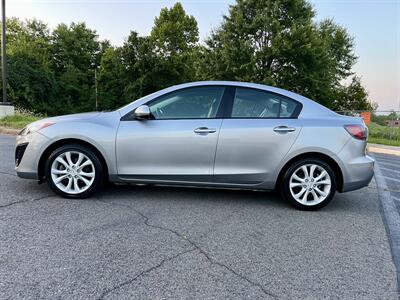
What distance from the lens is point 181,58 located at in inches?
1532

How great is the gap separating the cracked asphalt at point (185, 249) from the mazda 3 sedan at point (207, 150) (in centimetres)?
30

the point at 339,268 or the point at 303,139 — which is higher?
the point at 303,139

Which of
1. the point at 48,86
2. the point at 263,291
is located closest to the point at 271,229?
the point at 263,291

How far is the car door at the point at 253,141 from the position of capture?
4.07m

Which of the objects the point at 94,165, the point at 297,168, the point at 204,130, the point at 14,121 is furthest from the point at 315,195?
the point at 14,121

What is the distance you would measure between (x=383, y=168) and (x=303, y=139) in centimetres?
543

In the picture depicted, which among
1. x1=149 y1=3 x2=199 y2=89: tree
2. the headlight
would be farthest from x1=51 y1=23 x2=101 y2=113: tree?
the headlight

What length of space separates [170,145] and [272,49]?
2263 cm

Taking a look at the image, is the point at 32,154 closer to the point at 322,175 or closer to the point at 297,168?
the point at 297,168

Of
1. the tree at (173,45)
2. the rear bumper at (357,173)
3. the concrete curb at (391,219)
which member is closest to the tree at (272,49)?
the tree at (173,45)

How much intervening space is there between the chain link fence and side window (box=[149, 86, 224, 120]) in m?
15.2

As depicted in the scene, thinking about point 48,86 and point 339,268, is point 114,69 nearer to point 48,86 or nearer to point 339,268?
point 48,86

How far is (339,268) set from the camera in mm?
2688

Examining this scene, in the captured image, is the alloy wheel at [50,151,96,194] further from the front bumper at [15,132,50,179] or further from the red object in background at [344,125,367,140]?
the red object in background at [344,125,367,140]
